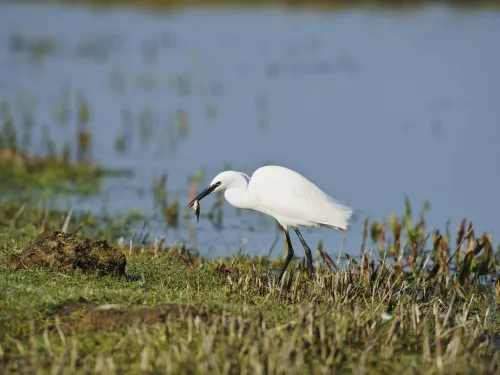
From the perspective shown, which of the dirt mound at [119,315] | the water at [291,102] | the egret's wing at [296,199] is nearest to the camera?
the dirt mound at [119,315]

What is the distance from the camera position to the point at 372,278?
7.00 metres

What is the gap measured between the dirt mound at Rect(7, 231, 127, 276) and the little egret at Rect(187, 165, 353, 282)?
3.67ft

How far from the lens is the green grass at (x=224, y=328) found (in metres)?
4.86

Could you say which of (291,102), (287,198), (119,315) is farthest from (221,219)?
(291,102)

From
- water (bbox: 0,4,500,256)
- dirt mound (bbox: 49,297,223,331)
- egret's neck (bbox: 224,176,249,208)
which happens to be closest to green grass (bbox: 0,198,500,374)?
dirt mound (bbox: 49,297,223,331)

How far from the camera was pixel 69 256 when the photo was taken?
6414 mm

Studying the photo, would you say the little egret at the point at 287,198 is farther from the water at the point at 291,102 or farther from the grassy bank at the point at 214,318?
the water at the point at 291,102

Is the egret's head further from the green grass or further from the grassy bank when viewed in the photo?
the green grass

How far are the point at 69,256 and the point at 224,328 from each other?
1564 mm

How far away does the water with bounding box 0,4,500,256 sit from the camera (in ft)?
39.2

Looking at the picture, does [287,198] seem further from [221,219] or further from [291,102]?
[291,102]

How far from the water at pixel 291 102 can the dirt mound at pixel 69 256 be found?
9.95 feet

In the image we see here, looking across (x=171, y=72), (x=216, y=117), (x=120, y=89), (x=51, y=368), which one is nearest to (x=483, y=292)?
(x=51, y=368)

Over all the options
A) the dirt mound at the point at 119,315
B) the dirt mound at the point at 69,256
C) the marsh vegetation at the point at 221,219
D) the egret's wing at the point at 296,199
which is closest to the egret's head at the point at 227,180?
the egret's wing at the point at 296,199
